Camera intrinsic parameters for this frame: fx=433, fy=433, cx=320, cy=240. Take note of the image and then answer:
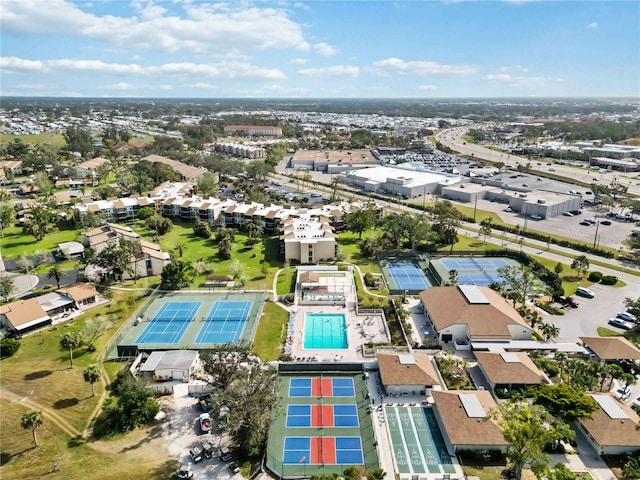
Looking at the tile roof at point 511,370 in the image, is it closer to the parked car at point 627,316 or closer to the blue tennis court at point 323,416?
the blue tennis court at point 323,416

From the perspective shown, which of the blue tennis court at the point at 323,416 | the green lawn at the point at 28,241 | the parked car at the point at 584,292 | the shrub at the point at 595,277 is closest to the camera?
the blue tennis court at the point at 323,416

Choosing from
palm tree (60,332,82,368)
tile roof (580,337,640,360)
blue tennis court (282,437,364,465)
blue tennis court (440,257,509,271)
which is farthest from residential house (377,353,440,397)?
palm tree (60,332,82,368)

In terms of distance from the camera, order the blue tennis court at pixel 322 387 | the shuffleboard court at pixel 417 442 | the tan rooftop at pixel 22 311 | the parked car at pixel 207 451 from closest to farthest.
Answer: the shuffleboard court at pixel 417 442
the parked car at pixel 207 451
the blue tennis court at pixel 322 387
the tan rooftop at pixel 22 311

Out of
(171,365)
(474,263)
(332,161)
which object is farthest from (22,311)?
(332,161)

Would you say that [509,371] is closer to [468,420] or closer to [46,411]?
[468,420]

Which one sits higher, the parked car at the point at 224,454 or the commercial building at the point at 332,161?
the commercial building at the point at 332,161

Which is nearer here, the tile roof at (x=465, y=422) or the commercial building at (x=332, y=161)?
the tile roof at (x=465, y=422)

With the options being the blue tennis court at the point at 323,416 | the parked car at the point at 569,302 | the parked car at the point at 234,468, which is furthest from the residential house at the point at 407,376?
the parked car at the point at 569,302

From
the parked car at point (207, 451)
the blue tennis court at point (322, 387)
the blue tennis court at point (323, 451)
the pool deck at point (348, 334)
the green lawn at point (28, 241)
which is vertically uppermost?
the green lawn at point (28, 241)
